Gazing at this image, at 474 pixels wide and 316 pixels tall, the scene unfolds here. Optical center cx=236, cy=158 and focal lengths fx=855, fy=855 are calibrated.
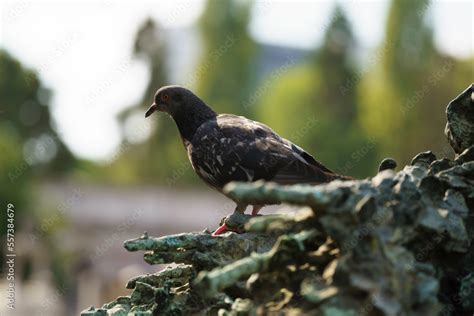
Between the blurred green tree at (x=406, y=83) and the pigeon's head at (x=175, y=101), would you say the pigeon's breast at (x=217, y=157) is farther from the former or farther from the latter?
the blurred green tree at (x=406, y=83)

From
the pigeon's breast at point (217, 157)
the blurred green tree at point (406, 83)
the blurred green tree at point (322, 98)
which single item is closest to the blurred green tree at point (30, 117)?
the blurred green tree at point (322, 98)

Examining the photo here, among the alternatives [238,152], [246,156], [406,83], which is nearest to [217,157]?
[238,152]

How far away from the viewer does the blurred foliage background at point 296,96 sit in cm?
4050

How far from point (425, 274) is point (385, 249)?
171 millimetres

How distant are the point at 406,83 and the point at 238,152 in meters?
36.7

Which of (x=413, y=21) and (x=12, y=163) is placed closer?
(x=12, y=163)

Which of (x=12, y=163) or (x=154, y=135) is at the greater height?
(x=154, y=135)

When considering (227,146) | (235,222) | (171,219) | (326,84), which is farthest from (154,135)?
(235,222)

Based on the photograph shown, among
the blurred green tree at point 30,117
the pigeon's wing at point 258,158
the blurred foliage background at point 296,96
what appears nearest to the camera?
the pigeon's wing at point 258,158

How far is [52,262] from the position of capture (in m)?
28.5

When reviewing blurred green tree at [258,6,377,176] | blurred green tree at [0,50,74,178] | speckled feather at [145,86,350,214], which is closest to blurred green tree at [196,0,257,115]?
blurred green tree at [258,6,377,176]

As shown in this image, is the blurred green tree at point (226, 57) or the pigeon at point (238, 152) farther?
the blurred green tree at point (226, 57)

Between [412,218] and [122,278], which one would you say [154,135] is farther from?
[412,218]

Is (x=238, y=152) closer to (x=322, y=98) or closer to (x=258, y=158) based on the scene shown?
(x=258, y=158)
